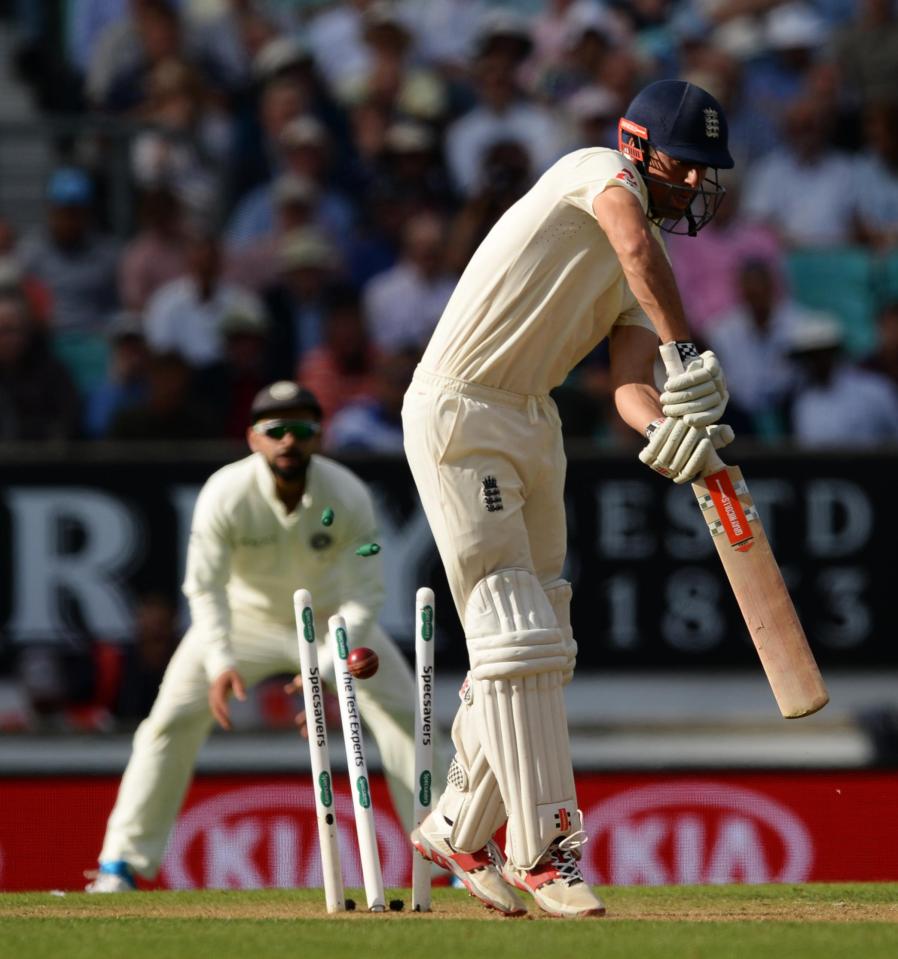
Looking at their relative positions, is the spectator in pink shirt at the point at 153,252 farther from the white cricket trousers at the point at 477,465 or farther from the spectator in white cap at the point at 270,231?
the white cricket trousers at the point at 477,465

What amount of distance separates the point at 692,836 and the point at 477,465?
154 inches

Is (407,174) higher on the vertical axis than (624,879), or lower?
higher

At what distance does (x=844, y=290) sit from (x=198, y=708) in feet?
16.6

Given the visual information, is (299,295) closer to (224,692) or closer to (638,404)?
(224,692)

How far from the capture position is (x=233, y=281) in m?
10.4

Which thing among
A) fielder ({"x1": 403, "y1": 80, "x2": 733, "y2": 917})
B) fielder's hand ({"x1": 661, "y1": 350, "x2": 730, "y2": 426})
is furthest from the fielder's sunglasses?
fielder's hand ({"x1": 661, "y1": 350, "x2": 730, "y2": 426})

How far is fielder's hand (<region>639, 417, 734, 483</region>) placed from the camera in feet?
14.6

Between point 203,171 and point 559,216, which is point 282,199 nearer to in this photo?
point 203,171

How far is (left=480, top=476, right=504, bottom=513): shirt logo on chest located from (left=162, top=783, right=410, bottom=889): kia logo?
11.9 feet

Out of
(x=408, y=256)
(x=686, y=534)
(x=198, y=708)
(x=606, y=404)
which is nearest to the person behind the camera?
(x=198, y=708)

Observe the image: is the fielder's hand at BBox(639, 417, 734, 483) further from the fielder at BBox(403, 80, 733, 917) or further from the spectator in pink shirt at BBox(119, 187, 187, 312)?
the spectator in pink shirt at BBox(119, 187, 187, 312)

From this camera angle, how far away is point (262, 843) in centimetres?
811

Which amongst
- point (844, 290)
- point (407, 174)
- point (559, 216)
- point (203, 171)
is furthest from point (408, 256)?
point (559, 216)

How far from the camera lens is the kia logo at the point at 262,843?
8031mm
